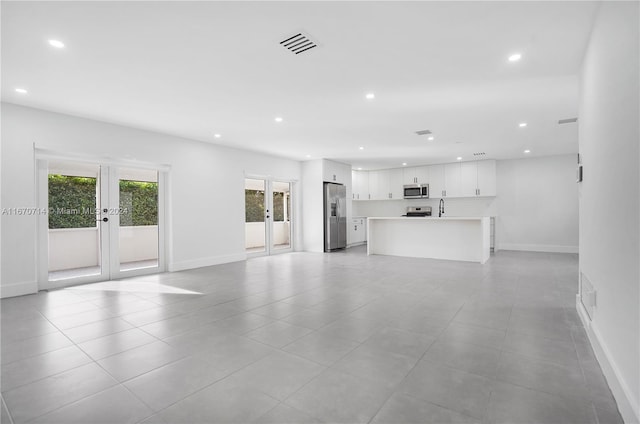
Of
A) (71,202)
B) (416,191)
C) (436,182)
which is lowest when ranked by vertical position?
(71,202)

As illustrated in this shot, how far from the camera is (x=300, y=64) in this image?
330cm

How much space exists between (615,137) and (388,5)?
1742 millimetres

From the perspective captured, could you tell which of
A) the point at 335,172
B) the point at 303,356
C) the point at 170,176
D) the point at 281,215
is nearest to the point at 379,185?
the point at 335,172

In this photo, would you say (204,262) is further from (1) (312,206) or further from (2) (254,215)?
(1) (312,206)

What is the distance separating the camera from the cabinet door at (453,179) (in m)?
9.66

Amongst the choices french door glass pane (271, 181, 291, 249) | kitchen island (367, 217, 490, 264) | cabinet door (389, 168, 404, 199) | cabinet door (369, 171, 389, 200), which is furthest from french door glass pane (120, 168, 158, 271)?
cabinet door (389, 168, 404, 199)

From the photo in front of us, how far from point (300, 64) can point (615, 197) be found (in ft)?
9.22

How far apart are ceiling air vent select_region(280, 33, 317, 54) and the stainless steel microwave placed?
7.93 m

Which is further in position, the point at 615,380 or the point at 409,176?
the point at 409,176

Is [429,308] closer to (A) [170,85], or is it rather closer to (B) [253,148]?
(A) [170,85]

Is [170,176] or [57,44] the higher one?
[57,44]

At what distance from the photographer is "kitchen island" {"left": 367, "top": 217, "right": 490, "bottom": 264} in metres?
6.90

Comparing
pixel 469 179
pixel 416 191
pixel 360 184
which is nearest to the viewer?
pixel 469 179

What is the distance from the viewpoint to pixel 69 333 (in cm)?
301
